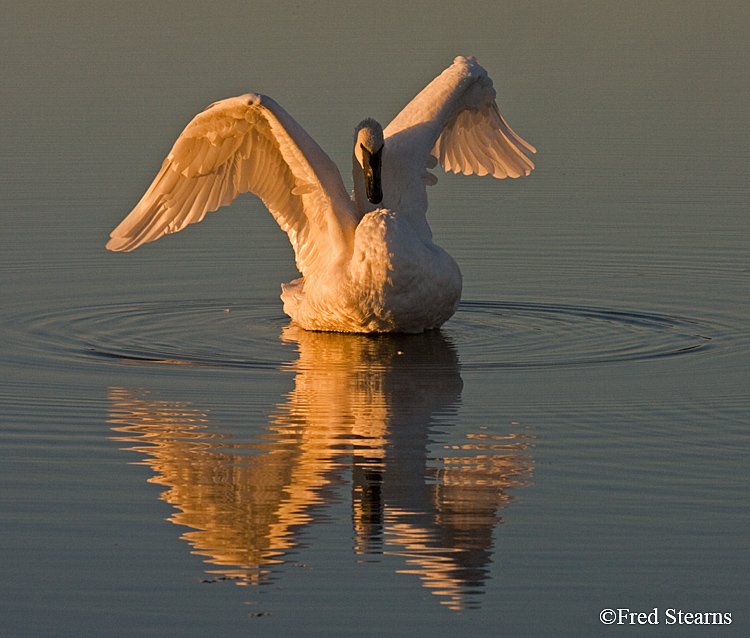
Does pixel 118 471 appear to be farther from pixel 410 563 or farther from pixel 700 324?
pixel 700 324

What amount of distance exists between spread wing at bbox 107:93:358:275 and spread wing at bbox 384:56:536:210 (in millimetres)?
865

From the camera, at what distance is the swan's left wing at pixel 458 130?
14.7m

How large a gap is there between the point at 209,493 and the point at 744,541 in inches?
111

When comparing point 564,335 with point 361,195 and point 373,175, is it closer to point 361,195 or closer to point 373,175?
point 373,175

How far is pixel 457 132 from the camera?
17.2 m

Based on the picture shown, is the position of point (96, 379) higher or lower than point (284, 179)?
lower

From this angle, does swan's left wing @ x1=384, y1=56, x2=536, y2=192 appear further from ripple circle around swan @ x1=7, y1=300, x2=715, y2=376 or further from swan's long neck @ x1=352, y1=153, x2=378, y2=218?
ripple circle around swan @ x1=7, y1=300, x2=715, y2=376

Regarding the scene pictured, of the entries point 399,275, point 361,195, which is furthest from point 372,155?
point 399,275

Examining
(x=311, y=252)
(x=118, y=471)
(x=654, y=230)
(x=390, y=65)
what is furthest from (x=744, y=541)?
(x=390, y=65)

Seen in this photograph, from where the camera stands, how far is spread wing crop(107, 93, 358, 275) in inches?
536

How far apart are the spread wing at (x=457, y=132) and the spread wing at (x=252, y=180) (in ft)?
2.84

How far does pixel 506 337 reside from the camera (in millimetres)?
12945

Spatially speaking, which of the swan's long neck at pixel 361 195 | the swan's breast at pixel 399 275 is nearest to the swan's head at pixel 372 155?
the swan's long neck at pixel 361 195

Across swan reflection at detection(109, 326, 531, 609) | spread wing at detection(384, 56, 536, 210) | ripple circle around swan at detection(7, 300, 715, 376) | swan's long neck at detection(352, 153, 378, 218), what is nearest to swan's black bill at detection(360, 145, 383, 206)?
swan's long neck at detection(352, 153, 378, 218)
